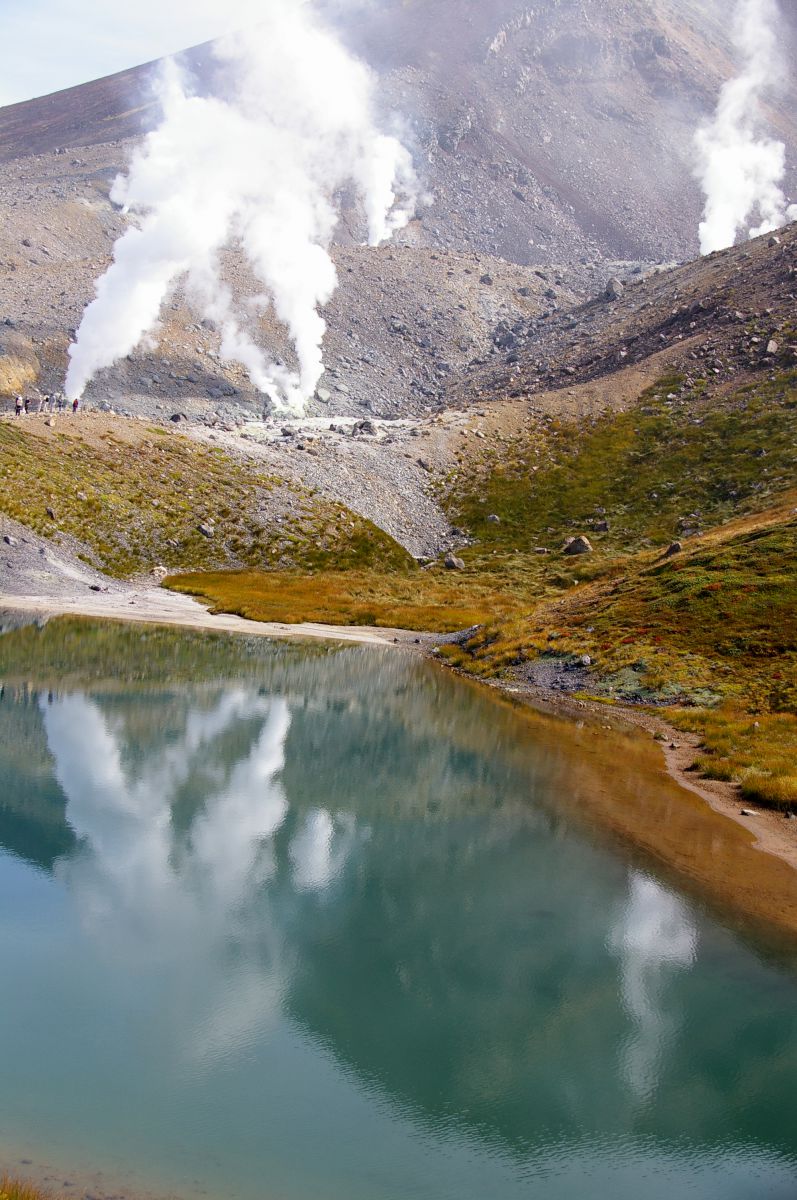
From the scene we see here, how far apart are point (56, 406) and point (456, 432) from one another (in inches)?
2189

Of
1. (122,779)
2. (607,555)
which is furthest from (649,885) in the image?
(607,555)

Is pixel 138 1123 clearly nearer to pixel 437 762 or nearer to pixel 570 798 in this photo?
pixel 570 798

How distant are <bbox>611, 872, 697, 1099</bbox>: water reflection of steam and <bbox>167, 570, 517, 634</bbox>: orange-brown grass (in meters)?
56.0

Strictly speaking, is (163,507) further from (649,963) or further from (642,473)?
(649,963)

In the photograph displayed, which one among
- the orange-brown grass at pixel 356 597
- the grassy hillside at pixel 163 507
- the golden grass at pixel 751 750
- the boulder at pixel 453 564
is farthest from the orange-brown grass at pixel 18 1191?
the boulder at pixel 453 564

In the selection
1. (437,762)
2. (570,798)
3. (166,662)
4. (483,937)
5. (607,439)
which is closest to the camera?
(483,937)

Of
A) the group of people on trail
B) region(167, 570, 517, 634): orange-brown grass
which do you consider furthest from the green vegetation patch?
the group of people on trail

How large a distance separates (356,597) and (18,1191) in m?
81.0

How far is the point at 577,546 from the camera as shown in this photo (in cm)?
10612

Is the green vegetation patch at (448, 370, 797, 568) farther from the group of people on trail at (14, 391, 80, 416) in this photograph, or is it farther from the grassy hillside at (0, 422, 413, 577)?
the group of people on trail at (14, 391, 80, 416)

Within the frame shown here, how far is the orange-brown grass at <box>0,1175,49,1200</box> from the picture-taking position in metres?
10.5

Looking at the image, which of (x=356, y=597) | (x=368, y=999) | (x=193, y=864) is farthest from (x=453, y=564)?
(x=368, y=999)

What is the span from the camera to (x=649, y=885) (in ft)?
80.2

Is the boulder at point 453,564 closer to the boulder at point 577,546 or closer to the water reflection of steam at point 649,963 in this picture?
the boulder at point 577,546
